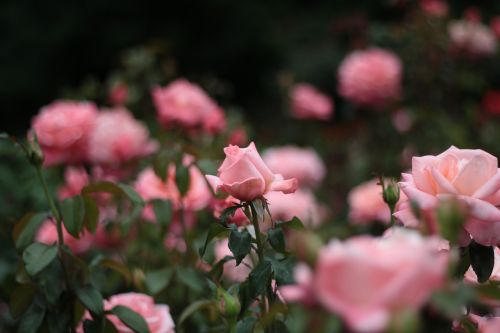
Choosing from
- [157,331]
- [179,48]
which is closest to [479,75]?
[157,331]

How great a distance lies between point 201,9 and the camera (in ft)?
15.1

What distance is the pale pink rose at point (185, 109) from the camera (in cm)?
144

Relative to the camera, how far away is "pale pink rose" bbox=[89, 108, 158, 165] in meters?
1.34

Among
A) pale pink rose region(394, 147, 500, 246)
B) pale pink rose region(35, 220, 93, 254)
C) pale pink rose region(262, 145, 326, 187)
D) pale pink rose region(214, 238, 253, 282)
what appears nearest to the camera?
pale pink rose region(394, 147, 500, 246)

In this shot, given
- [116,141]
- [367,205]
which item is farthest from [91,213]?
[367,205]

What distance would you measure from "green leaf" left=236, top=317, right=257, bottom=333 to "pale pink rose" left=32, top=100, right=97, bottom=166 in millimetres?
807

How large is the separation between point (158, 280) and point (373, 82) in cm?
141

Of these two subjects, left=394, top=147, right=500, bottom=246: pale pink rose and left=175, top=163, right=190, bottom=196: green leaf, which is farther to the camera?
left=175, top=163, right=190, bottom=196: green leaf

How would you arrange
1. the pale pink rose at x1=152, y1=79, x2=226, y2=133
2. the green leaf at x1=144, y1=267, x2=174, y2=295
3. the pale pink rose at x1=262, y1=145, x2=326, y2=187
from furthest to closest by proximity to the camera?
the pale pink rose at x1=262, y1=145, x2=326, y2=187 → the pale pink rose at x1=152, y1=79, x2=226, y2=133 → the green leaf at x1=144, y1=267, x2=174, y2=295

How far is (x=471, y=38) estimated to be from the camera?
217 centimetres

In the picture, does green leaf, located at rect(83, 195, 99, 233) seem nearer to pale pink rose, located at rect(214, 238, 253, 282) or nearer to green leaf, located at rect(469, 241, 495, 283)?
pale pink rose, located at rect(214, 238, 253, 282)

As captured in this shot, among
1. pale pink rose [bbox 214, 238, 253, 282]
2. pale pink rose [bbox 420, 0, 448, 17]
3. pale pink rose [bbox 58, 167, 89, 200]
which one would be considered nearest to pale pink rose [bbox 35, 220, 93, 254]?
pale pink rose [bbox 58, 167, 89, 200]

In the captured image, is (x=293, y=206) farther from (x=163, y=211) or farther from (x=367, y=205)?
(x=163, y=211)

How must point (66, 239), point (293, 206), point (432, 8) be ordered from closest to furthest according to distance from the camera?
point (66, 239)
point (293, 206)
point (432, 8)
